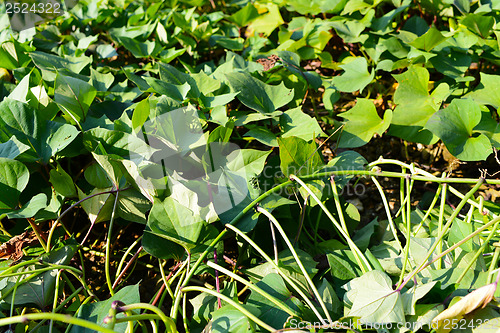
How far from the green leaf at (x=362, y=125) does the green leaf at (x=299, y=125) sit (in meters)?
0.15

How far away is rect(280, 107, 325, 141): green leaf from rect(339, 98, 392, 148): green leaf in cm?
15

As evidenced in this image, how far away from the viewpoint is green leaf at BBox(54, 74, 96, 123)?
0.85 meters

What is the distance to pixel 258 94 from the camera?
0.90 meters

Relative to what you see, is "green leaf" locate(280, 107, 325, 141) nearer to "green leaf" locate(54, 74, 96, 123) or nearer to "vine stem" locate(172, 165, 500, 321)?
"vine stem" locate(172, 165, 500, 321)

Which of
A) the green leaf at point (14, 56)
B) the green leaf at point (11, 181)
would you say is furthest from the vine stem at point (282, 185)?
the green leaf at point (14, 56)

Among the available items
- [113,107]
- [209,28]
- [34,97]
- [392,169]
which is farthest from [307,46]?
[34,97]

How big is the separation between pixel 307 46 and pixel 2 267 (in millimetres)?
1079

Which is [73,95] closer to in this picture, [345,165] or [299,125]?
[299,125]

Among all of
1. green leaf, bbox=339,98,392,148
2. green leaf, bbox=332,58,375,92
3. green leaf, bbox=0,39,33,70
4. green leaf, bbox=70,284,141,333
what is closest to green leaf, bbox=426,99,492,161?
green leaf, bbox=339,98,392,148

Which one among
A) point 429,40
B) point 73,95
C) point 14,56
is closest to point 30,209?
point 73,95

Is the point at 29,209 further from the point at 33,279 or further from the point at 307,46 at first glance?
the point at 307,46

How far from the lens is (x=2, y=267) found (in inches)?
26.5

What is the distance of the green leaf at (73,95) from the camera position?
33.6 inches

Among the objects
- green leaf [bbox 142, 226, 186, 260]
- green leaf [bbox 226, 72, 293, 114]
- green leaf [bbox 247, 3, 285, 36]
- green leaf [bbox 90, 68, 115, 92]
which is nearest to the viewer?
green leaf [bbox 142, 226, 186, 260]
